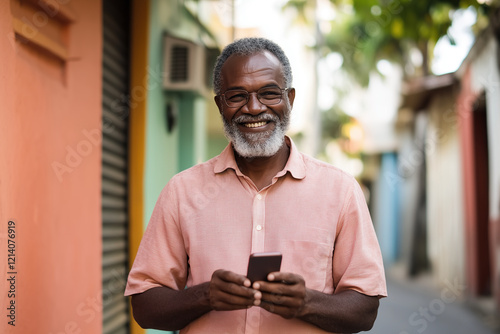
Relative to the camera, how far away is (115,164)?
4648 millimetres

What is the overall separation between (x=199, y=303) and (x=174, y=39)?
12.5ft

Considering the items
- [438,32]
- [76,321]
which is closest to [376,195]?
[438,32]

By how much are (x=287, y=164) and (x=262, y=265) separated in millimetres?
561

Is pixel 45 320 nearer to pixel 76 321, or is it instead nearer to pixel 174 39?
pixel 76 321

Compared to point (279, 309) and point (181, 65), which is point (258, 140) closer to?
point (279, 309)

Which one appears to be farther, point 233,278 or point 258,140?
point 258,140

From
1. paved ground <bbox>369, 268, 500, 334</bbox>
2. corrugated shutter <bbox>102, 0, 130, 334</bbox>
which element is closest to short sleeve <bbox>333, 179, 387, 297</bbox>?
corrugated shutter <bbox>102, 0, 130, 334</bbox>

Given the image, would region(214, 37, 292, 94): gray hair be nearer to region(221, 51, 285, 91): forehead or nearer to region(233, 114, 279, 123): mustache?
region(221, 51, 285, 91): forehead

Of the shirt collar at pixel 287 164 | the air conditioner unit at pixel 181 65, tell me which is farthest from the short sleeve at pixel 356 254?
the air conditioner unit at pixel 181 65

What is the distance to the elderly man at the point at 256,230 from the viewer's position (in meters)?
2.20

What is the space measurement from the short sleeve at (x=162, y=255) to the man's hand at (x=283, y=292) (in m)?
0.47

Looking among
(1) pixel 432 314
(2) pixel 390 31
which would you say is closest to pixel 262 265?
(2) pixel 390 31

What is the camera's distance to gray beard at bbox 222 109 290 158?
239 cm

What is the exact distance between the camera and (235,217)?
90.5 inches
